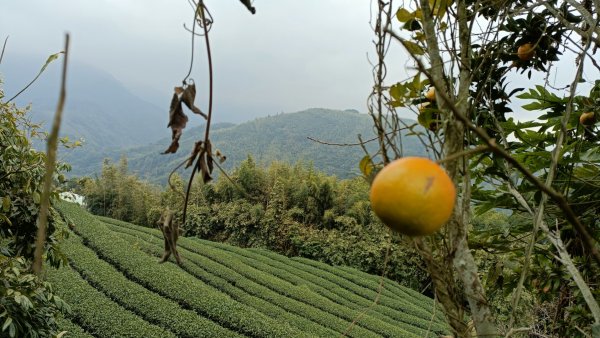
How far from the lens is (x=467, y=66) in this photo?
86 centimetres

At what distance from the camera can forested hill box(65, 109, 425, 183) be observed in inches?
3366

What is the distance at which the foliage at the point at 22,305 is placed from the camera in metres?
1.79

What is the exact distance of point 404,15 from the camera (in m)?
0.99

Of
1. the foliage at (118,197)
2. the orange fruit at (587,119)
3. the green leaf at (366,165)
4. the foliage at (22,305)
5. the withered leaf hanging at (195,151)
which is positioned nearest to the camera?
the withered leaf hanging at (195,151)

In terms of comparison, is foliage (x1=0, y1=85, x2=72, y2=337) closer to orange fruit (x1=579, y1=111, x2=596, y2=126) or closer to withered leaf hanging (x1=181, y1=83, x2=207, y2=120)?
withered leaf hanging (x1=181, y1=83, x2=207, y2=120)

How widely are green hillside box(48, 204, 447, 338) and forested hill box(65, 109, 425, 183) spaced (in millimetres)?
60178

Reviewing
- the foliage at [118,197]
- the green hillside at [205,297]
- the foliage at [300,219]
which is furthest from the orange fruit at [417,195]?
the foliage at [118,197]

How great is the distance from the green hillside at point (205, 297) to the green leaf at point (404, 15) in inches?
174

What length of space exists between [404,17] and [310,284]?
12.4 metres

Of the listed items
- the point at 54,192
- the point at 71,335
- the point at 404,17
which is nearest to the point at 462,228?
the point at 404,17

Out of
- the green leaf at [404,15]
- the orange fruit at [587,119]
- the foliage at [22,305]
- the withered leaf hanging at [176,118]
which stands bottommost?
the foliage at [22,305]

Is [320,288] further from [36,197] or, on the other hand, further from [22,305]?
[22,305]

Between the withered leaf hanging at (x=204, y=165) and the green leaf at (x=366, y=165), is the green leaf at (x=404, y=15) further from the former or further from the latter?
the withered leaf hanging at (x=204, y=165)

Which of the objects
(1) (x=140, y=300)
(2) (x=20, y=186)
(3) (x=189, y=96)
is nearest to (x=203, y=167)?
(3) (x=189, y=96)
